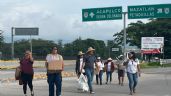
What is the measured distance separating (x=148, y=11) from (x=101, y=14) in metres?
3.74

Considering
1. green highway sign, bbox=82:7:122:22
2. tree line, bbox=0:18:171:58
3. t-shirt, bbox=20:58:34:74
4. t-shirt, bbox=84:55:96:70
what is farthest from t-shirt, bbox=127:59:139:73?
tree line, bbox=0:18:171:58

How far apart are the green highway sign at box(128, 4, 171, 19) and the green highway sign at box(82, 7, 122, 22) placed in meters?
0.93

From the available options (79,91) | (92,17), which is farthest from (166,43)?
(79,91)

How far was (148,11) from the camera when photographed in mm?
38656

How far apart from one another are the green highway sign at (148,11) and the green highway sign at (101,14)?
925mm

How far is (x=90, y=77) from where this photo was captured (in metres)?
20.0

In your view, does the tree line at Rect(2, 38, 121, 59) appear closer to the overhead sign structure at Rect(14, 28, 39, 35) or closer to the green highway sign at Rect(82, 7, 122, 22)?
the overhead sign structure at Rect(14, 28, 39, 35)

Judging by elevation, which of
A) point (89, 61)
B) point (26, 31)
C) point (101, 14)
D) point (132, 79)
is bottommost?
point (132, 79)

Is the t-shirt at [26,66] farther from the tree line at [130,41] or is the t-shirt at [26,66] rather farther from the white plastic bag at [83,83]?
the tree line at [130,41]

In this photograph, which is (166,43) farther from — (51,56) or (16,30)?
(51,56)

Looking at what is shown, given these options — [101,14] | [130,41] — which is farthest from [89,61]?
[130,41]

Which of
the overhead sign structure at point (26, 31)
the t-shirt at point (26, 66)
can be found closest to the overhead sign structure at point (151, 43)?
the overhead sign structure at point (26, 31)

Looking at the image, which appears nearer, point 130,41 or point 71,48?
point 130,41

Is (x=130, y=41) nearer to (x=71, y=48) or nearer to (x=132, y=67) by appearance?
(x=71, y=48)
